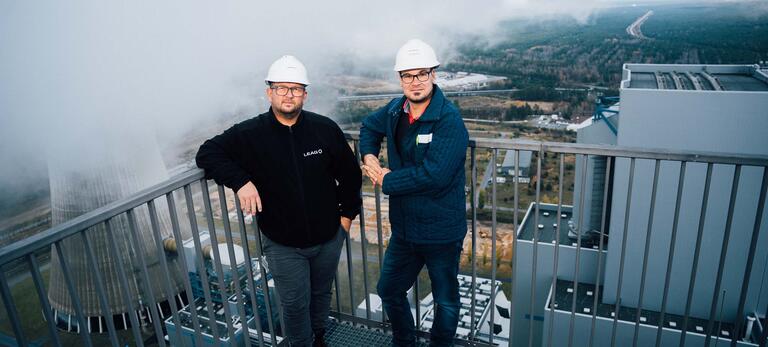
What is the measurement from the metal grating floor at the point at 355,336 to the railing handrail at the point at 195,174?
1.50 meters

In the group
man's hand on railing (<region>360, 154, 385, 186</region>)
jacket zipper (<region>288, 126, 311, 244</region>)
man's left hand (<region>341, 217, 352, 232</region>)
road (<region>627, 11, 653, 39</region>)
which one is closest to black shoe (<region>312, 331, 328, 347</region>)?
man's left hand (<region>341, 217, 352, 232</region>)

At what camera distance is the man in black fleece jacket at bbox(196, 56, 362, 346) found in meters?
2.53

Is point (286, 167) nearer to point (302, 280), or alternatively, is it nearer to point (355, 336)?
point (302, 280)

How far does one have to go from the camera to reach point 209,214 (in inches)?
103

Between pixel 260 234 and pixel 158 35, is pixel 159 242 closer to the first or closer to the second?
pixel 260 234

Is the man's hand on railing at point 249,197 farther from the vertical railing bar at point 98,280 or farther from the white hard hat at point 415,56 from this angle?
the white hard hat at point 415,56

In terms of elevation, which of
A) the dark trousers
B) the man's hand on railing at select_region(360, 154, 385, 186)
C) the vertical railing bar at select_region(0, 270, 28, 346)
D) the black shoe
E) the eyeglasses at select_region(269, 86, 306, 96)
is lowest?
the black shoe

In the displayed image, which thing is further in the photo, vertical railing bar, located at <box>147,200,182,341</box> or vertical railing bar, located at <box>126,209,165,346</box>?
vertical railing bar, located at <box>147,200,182,341</box>

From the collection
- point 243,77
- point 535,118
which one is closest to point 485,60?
point 535,118

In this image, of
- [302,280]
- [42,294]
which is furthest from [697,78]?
[42,294]

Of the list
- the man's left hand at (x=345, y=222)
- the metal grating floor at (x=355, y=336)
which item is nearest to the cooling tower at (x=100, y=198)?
the metal grating floor at (x=355, y=336)

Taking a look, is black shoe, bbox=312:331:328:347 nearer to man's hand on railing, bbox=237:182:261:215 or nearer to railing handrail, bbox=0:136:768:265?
man's hand on railing, bbox=237:182:261:215

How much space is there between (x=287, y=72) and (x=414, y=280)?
4.40 feet

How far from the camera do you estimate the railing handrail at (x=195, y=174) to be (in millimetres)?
Result: 1750
